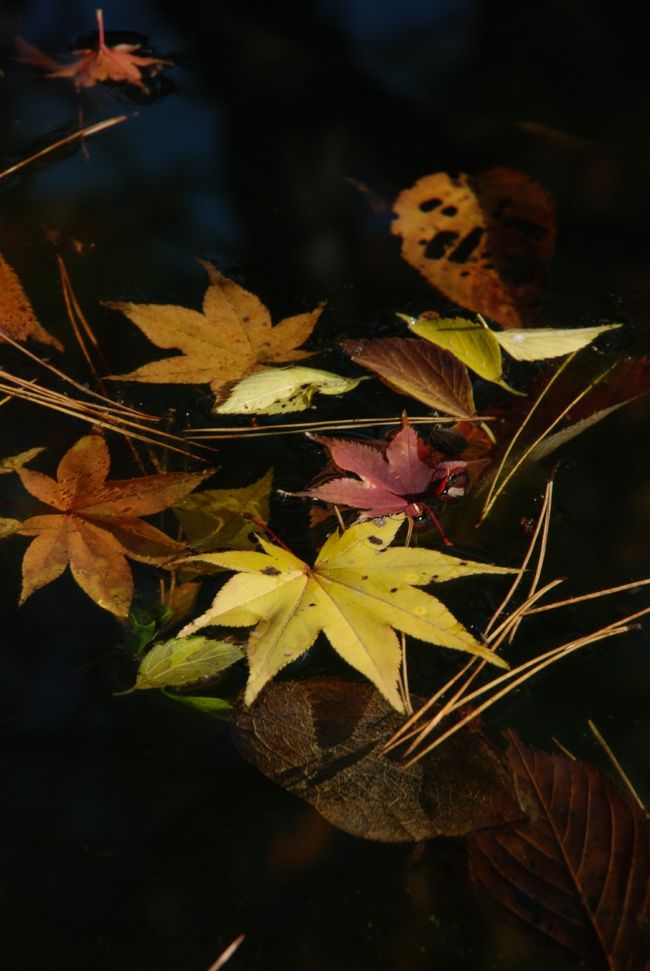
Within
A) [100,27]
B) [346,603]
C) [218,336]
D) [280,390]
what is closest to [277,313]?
[218,336]

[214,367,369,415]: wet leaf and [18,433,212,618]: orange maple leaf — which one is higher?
[214,367,369,415]: wet leaf

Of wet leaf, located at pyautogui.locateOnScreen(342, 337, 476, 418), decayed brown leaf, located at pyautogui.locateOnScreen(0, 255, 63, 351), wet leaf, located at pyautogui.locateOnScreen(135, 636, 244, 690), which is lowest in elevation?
wet leaf, located at pyautogui.locateOnScreen(135, 636, 244, 690)

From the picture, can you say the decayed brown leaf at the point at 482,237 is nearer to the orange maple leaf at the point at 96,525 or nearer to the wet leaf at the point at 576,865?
the orange maple leaf at the point at 96,525

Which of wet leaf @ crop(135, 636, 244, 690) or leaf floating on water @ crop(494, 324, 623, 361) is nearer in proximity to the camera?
wet leaf @ crop(135, 636, 244, 690)

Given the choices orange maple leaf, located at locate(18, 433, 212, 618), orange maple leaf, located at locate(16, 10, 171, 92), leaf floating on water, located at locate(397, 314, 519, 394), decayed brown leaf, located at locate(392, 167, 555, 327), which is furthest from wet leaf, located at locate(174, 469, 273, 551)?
orange maple leaf, located at locate(16, 10, 171, 92)

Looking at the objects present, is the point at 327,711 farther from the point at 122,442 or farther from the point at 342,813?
the point at 122,442

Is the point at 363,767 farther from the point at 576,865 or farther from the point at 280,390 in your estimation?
the point at 280,390

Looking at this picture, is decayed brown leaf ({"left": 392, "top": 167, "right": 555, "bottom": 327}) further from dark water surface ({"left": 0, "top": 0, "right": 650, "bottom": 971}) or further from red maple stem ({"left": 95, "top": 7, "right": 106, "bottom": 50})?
red maple stem ({"left": 95, "top": 7, "right": 106, "bottom": 50})
